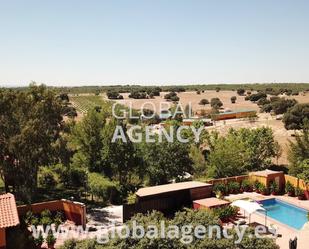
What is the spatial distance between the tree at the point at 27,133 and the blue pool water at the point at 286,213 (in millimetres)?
15355

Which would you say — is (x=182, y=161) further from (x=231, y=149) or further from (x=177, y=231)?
(x=177, y=231)

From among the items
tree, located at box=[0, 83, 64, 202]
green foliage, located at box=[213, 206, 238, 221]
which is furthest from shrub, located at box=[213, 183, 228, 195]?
tree, located at box=[0, 83, 64, 202]

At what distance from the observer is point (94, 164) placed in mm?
29609

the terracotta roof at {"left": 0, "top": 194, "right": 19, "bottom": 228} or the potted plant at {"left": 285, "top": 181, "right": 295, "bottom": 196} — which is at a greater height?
the terracotta roof at {"left": 0, "top": 194, "right": 19, "bottom": 228}

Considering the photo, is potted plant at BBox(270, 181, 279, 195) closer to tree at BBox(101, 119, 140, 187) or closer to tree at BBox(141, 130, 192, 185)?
tree at BBox(141, 130, 192, 185)

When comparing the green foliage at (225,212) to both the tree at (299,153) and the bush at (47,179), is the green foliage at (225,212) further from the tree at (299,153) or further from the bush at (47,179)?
the bush at (47,179)

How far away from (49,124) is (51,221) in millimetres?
6211

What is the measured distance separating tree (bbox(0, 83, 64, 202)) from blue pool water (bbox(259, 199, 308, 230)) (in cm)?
1536

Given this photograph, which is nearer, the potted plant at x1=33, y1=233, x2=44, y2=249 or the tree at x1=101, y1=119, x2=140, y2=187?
the potted plant at x1=33, y1=233, x2=44, y2=249

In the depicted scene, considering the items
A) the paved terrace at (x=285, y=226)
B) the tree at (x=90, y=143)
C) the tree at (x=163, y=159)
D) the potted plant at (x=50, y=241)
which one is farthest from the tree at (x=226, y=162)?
the potted plant at (x=50, y=241)

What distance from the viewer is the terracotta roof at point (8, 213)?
15269 millimetres

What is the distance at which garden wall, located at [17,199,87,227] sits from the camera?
70.7 feet

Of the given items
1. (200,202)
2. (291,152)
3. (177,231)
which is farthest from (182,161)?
(177,231)

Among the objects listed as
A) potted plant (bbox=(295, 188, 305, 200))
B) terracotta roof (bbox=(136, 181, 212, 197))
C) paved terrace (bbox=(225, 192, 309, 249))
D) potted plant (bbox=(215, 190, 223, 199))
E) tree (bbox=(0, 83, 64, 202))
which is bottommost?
paved terrace (bbox=(225, 192, 309, 249))
